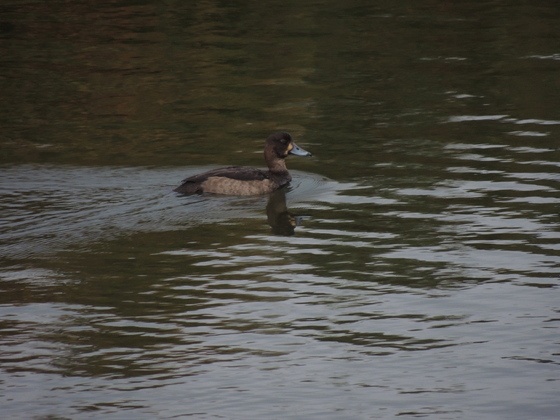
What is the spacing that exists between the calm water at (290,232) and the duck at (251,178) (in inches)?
8.0

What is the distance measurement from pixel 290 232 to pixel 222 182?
200 cm

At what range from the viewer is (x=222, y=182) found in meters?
15.1

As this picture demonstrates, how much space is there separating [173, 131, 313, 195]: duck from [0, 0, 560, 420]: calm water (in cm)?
20

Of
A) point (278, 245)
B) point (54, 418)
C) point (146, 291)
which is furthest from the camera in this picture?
point (278, 245)

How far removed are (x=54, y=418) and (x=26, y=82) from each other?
1657 cm

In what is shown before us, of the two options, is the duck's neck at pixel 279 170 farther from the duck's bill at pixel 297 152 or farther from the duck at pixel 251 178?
the duck's bill at pixel 297 152

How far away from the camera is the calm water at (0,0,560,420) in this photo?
29.1 ft

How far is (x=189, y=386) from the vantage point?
346 inches

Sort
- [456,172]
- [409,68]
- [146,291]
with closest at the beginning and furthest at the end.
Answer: [146,291], [456,172], [409,68]

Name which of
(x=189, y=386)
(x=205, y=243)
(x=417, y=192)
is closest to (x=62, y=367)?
(x=189, y=386)

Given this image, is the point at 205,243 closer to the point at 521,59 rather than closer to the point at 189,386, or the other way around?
the point at 189,386

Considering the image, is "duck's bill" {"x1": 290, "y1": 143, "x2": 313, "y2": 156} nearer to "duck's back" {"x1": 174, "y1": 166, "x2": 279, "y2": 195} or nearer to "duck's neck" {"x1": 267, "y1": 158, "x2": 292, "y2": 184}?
"duck's neck" {"x1": 267, "y1": 158, "x2": 292, "y2": 184}

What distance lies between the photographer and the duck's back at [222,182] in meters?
15.1

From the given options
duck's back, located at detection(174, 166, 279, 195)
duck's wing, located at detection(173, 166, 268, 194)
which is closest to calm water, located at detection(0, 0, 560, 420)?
duck's back, located at detection(174, 166, 279, 195)
